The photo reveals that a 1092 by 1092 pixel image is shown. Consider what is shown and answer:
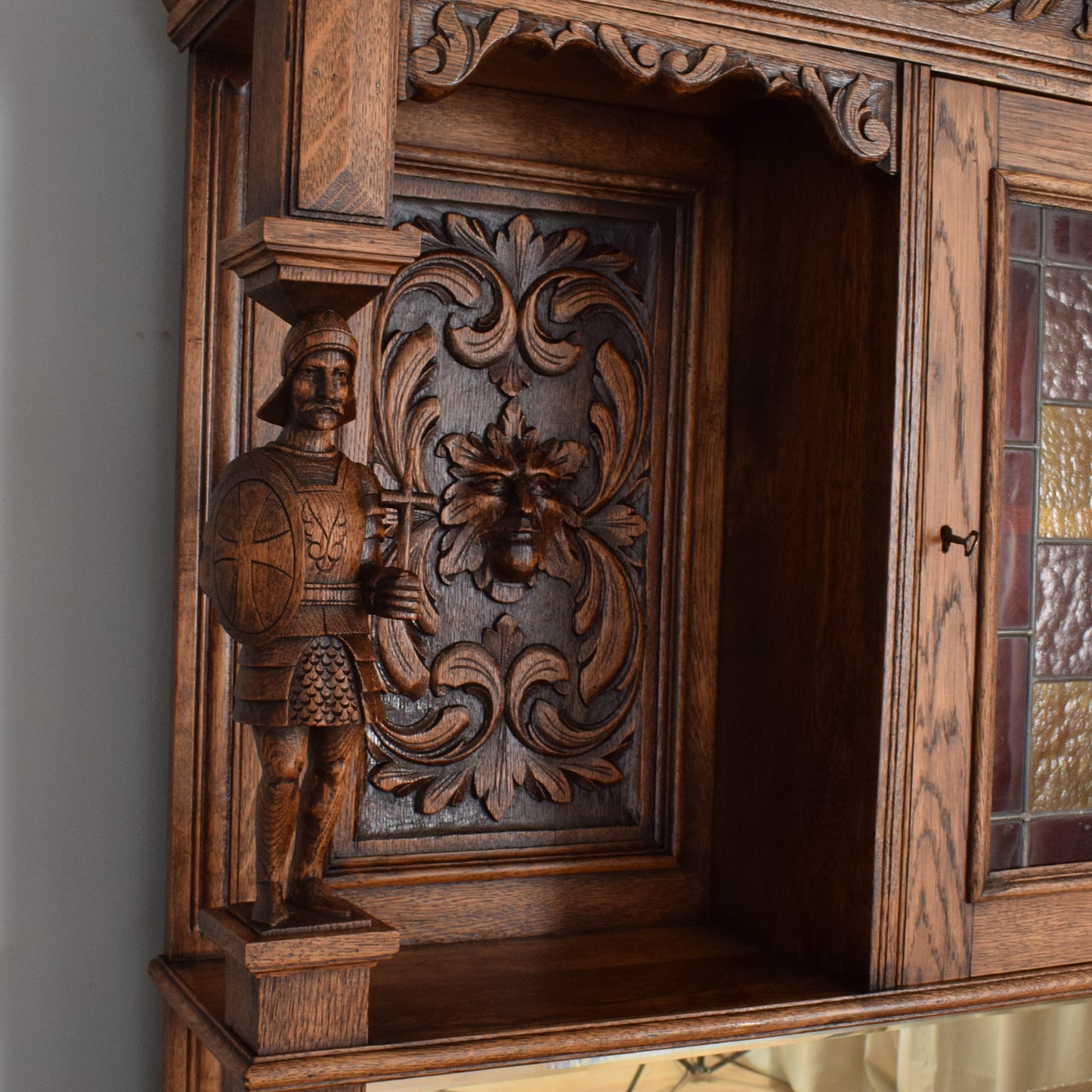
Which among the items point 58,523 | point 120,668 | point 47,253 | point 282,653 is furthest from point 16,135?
point 282,653

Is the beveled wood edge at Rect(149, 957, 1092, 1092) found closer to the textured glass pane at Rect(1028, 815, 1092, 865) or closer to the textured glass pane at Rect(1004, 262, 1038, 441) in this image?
the textured glass pane at Rect(1028, 815, 1092, 865)

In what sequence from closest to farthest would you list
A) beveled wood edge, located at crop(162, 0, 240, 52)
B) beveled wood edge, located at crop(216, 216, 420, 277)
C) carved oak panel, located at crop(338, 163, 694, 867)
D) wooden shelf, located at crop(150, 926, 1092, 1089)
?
1. beveled wood edge, located at crop(216, 216, 420, 277)
2. wooden shelf, located at crop(150, 926, 1092, 1089)
3. beveled wood edge, located at crop(162, 0, 240, 52)
4. carved oak panel, located at crop(338, 163, 694, 867)

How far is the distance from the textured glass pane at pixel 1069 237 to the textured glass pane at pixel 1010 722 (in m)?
0.36

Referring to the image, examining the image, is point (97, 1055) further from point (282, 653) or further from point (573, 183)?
point (573, 183)

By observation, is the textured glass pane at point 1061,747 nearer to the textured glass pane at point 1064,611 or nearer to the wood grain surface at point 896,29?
the textured glass pane at point 1064,611

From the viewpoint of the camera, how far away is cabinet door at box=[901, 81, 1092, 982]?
1.23 metres

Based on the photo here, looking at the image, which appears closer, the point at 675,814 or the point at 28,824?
the point at 28,824

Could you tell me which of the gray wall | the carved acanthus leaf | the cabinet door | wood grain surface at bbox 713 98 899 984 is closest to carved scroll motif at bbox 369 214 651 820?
the carved acanthus leaf

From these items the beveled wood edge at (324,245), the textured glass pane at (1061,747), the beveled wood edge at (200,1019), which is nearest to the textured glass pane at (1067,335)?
the textured glass pane at (1061,747)

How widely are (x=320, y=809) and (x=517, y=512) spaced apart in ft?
1.40

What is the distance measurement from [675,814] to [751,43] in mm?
748

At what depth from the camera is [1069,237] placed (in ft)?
4.29

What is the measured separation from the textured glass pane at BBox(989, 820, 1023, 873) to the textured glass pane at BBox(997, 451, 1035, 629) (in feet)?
0.61

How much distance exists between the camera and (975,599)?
1248 millimetres
